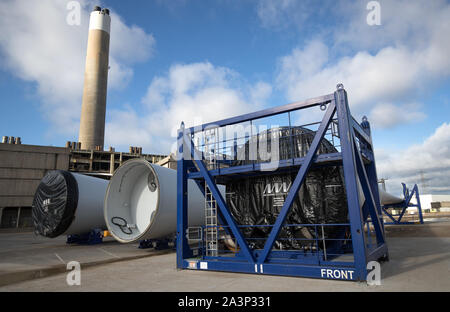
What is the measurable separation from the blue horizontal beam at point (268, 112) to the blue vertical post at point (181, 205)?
24.1 inches

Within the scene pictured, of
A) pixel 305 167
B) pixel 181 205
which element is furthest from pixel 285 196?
pixel 181 205

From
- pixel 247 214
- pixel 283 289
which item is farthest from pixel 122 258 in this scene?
pixel 283 289

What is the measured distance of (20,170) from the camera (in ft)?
145

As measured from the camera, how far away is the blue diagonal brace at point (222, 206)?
7672 millimetres

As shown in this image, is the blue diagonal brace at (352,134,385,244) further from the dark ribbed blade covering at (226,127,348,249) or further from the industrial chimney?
the industrial chimney

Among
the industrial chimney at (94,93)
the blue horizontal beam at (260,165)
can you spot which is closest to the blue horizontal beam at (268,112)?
the blue horizontal beam at (260,165)

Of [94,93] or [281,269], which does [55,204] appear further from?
[94,93]

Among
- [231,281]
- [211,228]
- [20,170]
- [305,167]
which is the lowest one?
[231,281]

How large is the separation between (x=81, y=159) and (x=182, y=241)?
6020cm

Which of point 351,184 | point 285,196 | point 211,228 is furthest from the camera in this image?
point 211,228

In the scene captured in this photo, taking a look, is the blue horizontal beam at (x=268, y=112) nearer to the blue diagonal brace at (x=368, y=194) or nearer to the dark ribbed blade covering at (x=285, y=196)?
the dark ribbed blade covering at (x=285, y=196)

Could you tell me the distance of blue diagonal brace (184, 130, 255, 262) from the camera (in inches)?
302

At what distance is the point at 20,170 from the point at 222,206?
4865 centimetres
